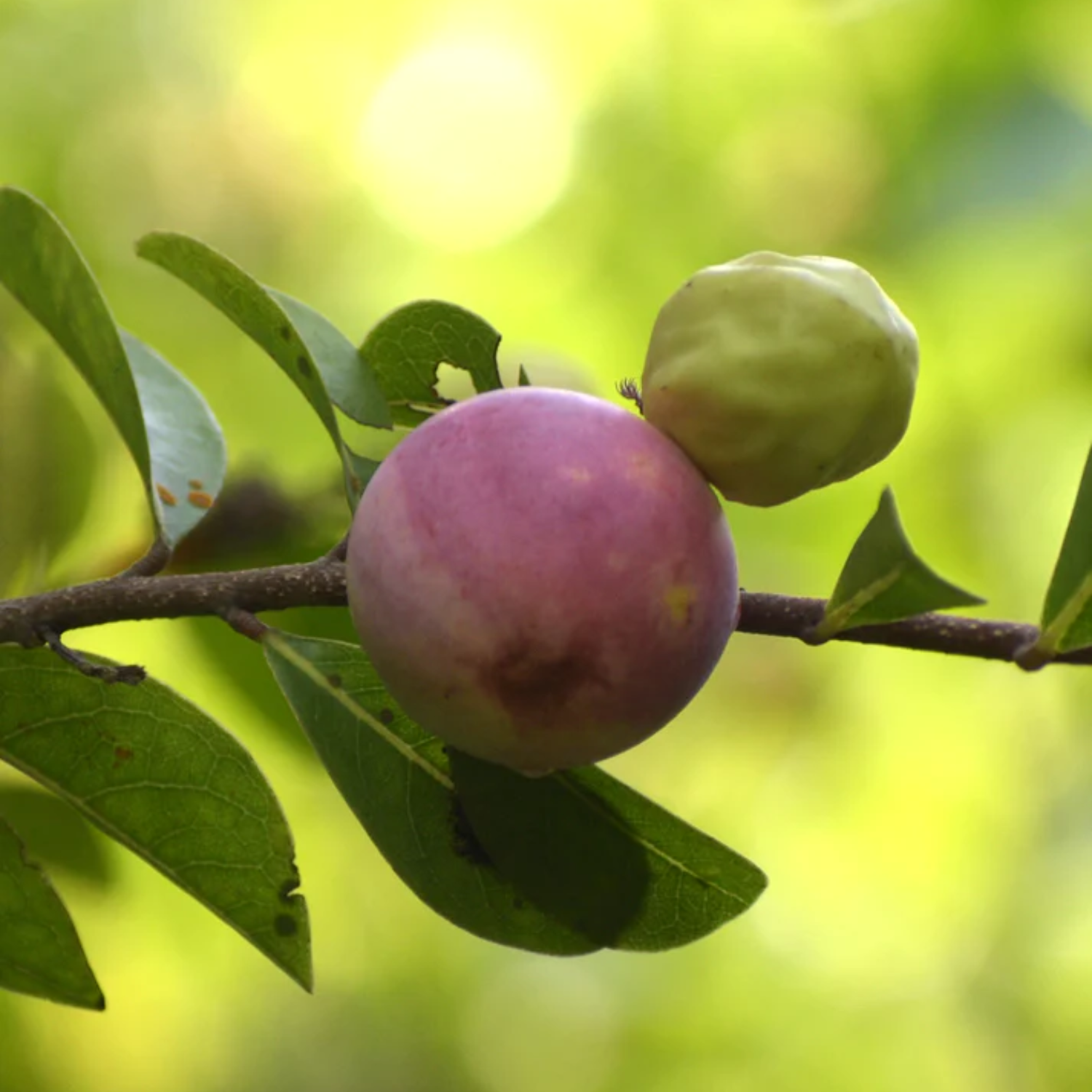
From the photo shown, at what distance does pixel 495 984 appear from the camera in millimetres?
3652

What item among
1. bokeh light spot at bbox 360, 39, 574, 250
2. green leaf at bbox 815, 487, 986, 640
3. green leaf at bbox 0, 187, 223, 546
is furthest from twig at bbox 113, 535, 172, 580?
bokeh light spot at bbox 360, 39, 574, 250

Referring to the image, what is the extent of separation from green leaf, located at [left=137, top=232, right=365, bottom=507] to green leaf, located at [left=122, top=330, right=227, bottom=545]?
17 cm

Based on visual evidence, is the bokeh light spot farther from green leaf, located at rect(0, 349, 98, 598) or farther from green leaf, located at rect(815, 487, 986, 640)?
green leaf, located at rect(815, 487, 986, 640)

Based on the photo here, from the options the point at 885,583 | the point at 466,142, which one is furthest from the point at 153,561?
the point at 466,142

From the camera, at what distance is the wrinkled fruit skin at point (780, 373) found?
83 centimetres

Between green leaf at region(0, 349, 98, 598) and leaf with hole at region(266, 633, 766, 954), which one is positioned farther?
green leaf at region(0, 349, 98, 598)

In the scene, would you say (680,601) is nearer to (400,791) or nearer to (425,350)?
(400,791)

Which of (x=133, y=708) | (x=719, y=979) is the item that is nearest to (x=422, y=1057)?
(x=719, y=979)

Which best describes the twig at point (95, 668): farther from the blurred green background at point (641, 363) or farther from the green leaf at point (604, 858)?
the blurred green background at point (641, 363)

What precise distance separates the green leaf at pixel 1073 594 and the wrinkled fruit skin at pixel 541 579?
195 mm

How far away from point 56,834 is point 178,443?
20.3 inches

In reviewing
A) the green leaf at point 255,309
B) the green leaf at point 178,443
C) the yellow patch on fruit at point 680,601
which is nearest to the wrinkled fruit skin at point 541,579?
the yellow patch on fruit at point 680,601

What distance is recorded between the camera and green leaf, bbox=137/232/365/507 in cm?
94

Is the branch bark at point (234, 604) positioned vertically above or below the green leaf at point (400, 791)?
above
